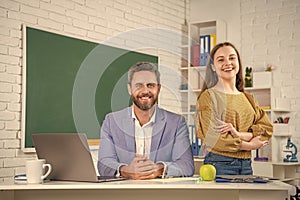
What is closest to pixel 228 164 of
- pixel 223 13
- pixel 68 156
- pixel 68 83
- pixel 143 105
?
pixel 143 105

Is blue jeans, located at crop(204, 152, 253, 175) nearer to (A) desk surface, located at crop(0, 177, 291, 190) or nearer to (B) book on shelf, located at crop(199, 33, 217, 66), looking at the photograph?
(A) desk surface, located at crop(0, 177, 291, 190)

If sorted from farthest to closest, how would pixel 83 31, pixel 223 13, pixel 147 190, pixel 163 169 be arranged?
1. pixel 223 13
2. pixel 83 31
3. pixel 163 169
4. pixel 147 190

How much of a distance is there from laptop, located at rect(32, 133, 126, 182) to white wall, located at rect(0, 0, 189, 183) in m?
1.58

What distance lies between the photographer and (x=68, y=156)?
2.32 metres

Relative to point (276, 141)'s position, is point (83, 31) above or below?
above

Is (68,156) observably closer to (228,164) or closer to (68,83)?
(228,164)

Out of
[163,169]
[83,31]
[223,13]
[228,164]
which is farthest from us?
[223,13]

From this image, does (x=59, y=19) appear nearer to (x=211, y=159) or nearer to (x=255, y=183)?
(x=211, y=159)

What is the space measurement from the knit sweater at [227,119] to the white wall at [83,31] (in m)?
1.20

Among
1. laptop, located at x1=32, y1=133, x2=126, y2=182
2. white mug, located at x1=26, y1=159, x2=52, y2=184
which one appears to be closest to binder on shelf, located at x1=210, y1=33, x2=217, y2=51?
laptop, located at x1=32, y1=133, x2=126, y2=182

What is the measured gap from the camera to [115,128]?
2.61 meters

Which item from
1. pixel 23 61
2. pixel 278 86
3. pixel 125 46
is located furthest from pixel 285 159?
pixel 23 61

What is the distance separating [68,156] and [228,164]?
3.13 ft

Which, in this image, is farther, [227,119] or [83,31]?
[83,31]
